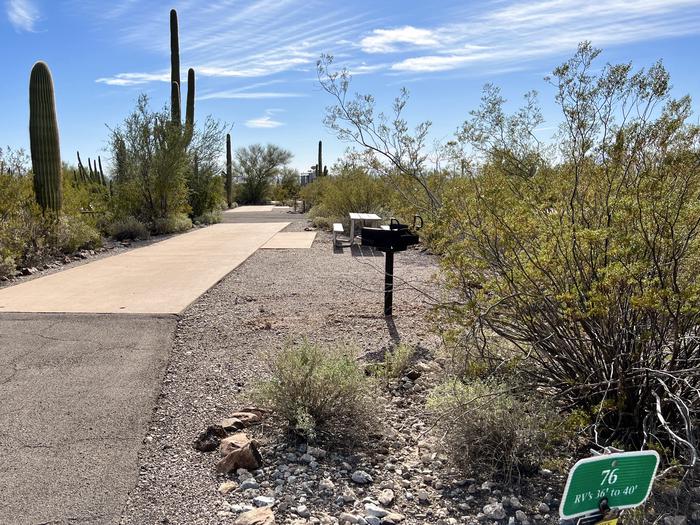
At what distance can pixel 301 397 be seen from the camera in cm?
381

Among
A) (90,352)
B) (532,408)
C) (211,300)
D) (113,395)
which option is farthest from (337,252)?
(532,408)

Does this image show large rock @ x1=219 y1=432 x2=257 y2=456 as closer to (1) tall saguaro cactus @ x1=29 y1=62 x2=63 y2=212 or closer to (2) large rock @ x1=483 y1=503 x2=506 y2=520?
(2) large rock @ x1=483 y1=503 x2=506 y2=520

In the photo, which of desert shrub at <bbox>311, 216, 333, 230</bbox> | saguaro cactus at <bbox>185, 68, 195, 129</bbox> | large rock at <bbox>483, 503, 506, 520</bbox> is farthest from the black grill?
saguaro cactus at <bbox>185, 68, 195, 129</bbox>

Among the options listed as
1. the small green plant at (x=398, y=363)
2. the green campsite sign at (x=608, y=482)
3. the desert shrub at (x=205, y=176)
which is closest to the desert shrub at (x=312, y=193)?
the desert shrub at (x=205, y=176)

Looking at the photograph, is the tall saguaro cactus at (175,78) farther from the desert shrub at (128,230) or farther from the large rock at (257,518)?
the large rock at (257,518)

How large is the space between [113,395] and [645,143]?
398 centimetres

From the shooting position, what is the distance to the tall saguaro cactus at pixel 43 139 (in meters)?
13.0

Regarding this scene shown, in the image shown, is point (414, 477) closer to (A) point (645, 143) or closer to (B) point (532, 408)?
(B) point (532, 408)

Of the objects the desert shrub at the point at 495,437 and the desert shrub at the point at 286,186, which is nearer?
the desert shrub at the point at 495,437

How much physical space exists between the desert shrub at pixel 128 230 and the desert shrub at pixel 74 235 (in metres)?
2.09

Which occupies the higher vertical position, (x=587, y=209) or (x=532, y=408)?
(x=587, y=209)

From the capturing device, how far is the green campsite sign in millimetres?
1657

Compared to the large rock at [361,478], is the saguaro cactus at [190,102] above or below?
above

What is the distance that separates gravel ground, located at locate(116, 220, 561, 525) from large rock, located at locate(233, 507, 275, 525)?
70mm
